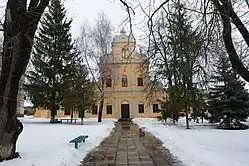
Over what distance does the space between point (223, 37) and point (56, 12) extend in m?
27.0

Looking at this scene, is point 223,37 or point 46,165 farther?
point 223,37

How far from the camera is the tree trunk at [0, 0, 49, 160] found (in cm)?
815

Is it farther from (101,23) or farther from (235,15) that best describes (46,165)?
(101,23)

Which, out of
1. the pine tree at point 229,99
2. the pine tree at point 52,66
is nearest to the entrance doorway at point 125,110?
the pine tree at point 52,66

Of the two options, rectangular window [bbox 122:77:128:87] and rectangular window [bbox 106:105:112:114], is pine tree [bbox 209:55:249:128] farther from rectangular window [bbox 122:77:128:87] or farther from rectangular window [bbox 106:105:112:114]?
rectangular window [bbox 106:105:112:114]

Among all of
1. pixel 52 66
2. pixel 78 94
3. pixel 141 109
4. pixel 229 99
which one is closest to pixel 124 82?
pixel 141 109

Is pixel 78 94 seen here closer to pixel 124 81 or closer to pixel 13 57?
pixel 124 81

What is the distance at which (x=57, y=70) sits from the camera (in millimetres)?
31984

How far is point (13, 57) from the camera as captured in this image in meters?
8.41

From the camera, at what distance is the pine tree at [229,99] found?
24312 millimetres

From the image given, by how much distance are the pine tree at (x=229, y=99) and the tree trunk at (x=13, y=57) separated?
18.2 m

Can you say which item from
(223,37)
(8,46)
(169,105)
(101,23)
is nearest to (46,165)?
(8,46)

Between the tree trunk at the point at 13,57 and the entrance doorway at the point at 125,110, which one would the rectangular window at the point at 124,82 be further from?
the tree trunk at the point at 13,57

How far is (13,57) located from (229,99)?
779 inches
